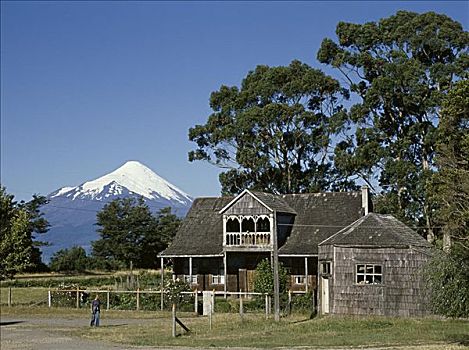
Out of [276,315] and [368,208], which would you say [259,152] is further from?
[276,315]

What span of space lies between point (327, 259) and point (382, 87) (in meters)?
17.6

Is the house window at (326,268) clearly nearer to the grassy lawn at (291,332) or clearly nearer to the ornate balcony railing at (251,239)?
the grassy lawn at (291,332)

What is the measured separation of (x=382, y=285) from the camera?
37.1 m

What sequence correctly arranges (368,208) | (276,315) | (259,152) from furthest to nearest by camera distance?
(259,152) < (368,208) < (276,315)

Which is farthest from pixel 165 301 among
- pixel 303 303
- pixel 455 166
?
pixel 455 166

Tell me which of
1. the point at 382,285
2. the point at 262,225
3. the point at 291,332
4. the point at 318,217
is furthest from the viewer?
the point at 262,225

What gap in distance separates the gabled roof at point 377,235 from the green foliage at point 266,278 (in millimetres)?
5950

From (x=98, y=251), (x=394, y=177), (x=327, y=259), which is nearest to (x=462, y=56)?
(x=394, y=177)

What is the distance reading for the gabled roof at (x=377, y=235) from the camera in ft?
122

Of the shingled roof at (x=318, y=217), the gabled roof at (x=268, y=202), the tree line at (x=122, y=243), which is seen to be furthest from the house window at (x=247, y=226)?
the tree line at (x=122, y=243)

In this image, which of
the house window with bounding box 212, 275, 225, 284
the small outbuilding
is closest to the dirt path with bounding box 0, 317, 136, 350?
the small outbuilding

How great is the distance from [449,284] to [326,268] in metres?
6.88

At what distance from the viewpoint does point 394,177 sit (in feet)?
174

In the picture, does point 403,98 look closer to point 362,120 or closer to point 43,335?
point 362,120
